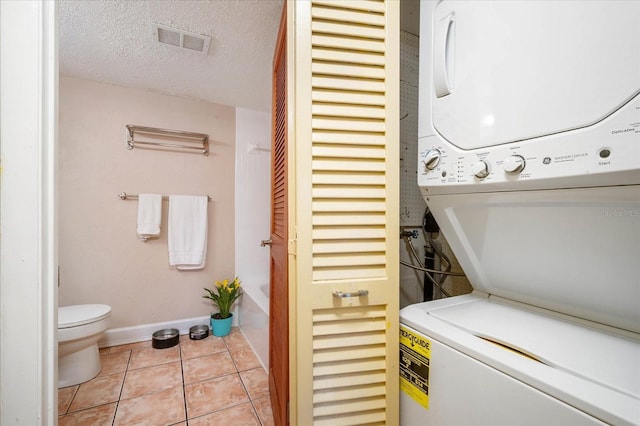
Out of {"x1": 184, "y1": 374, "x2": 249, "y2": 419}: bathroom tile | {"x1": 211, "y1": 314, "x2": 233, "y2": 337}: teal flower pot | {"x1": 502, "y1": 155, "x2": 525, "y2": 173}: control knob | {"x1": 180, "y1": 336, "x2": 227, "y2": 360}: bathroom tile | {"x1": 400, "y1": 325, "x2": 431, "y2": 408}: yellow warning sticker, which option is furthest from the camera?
{"x1": 211, "y1": 314, "x2": 233, "y2": 337}: teal flower pot

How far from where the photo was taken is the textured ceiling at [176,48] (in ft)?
4.37

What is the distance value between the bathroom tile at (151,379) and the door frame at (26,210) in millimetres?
1063

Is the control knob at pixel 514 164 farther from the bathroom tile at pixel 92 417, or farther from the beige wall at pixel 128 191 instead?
the beige wall at pixel 128 191

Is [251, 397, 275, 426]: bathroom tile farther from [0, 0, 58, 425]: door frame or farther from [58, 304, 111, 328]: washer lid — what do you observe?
[58, 304, 111, 328]: washer lid

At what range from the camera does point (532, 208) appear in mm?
657

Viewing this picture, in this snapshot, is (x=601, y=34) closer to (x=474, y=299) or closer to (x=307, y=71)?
(x=307, y=71)

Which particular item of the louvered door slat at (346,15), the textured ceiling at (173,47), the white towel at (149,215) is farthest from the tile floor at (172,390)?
the textured ceiling at (173,47)

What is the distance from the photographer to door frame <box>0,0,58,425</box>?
2.16 ft

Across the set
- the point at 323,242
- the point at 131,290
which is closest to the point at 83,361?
the point at 131,290

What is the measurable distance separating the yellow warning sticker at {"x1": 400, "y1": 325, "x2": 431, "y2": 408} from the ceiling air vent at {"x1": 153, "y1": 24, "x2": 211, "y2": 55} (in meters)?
1.94

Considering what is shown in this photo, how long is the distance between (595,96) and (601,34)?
12 centimetres

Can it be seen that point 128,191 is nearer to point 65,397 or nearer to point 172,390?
point 65,397

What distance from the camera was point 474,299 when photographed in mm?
893

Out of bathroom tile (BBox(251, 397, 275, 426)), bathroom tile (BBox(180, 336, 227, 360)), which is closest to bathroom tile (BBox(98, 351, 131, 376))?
bathroom tile (BBox(180, 336, 227, 360))
